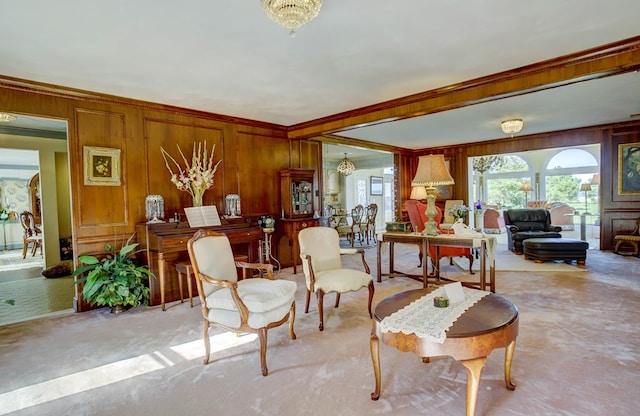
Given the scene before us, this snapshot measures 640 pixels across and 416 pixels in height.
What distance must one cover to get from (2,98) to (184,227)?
225 centimetres

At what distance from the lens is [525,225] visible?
704cm

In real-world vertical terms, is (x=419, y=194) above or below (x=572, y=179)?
below

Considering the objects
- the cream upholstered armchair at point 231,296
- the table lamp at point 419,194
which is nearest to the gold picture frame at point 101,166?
the cream upholstered armchair at point 231,296

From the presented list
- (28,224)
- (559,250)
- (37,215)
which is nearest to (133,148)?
(28,224)

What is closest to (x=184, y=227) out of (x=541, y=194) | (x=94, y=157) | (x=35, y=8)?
(x=94, y=157)

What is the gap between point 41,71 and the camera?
132 inches

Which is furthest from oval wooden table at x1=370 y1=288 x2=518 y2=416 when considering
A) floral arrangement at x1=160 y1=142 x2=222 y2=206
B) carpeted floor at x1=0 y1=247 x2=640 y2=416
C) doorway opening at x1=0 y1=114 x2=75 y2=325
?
doorway opening at x1=0 y1=114 x2=75 y2=325

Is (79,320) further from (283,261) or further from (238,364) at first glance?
(283,261)

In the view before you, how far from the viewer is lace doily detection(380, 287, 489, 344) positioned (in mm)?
1777

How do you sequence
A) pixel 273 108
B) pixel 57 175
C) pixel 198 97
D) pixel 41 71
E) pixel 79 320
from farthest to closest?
pixel 57 175
pixel 273 108
pixel 198 97
pixel 79 320
pixel 41 71

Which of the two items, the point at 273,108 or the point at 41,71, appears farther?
the point at 273,108

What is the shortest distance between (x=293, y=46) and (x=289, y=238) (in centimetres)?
350

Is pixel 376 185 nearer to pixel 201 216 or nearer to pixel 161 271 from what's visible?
pixel 201 216

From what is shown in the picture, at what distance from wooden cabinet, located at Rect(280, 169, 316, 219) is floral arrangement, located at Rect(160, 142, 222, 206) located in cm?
135
